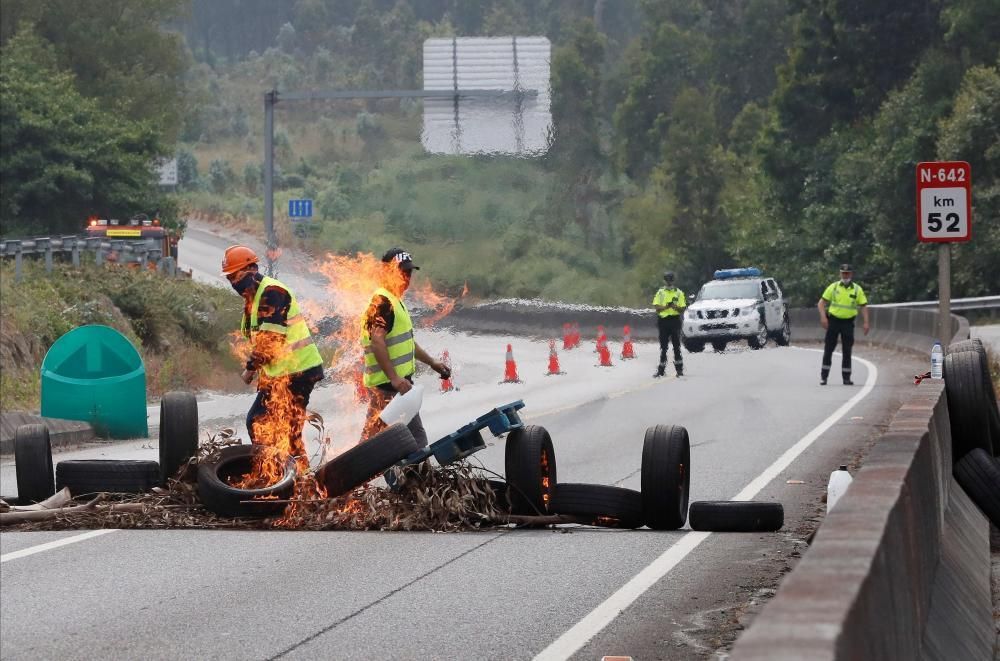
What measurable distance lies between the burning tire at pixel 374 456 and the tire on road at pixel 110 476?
1.48 metres

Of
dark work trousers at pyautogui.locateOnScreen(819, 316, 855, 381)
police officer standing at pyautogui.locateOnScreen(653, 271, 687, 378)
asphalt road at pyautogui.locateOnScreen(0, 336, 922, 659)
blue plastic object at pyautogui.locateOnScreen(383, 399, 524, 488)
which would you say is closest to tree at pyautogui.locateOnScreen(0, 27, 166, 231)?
police officer standing at pyautogui.locateOnScreen(653, 271, 687, 378)

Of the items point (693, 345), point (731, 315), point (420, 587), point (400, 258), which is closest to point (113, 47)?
point (693, 345)

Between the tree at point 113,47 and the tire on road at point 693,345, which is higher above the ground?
the tree at point 113,47

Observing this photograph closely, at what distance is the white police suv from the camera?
40.2 meters

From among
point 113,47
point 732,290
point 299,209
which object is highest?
point 113,47

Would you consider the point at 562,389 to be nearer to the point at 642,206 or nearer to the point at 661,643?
the point at 661,643

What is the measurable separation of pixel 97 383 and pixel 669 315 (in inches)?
515

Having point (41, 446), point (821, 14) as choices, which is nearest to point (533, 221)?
point (821, 14)

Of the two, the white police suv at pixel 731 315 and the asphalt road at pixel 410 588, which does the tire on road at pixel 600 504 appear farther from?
the white police suv at pixel 731 315

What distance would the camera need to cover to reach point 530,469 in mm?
11102

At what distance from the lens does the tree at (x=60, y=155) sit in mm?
57312

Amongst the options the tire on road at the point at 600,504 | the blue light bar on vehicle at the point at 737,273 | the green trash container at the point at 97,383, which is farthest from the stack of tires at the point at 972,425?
the blue light bar on vehicle at the point at 737,273

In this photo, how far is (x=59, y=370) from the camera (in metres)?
21.1

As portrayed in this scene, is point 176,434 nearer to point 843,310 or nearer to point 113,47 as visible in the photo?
point 843,310
